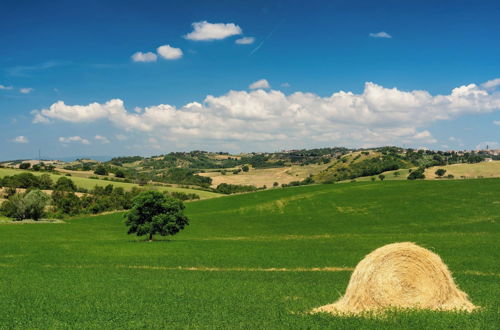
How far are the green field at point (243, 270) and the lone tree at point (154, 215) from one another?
4986mm

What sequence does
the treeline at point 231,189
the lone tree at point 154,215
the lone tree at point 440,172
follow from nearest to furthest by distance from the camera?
1. the lone tree at point 154,215
2. the lone tree at point 440,172
3. the treeline at point 231,189

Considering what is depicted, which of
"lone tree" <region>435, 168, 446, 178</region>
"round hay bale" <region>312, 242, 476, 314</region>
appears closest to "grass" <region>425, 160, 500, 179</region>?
"lone tree" <region>435, 168, 446, 178</region>

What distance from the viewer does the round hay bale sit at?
1324cm

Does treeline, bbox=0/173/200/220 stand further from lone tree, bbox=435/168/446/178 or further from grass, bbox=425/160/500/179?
grass, bbox=425/160/500/179

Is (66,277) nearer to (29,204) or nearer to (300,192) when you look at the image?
(29,204)

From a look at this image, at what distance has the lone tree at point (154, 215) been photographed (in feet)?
163

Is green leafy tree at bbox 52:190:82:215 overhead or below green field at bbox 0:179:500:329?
below

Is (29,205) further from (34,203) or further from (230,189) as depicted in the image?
(230,189)

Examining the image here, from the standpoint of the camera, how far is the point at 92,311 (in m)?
14.3

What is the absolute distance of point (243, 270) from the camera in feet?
93.5

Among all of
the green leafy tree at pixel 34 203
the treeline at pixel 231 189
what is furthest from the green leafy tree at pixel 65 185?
the treeline at pixel 231 189

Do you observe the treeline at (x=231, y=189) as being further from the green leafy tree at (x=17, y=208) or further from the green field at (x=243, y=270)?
the green leafy tree at (x=17, y=208)

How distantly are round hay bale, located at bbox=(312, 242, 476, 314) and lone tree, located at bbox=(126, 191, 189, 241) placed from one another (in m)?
38.7

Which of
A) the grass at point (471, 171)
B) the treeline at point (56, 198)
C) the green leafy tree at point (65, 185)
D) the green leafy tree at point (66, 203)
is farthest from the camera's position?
the grass at point (471, 171)
